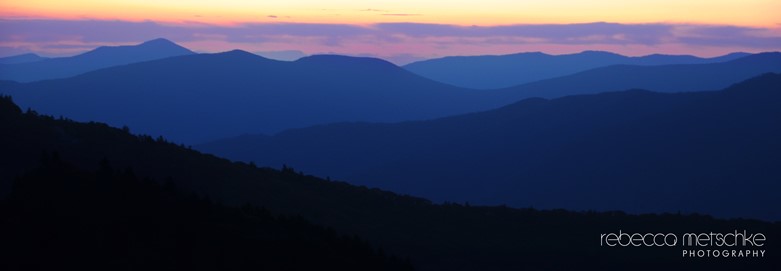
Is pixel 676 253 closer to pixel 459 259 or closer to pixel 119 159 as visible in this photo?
pixel 459 259

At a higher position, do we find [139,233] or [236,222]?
[139,233]

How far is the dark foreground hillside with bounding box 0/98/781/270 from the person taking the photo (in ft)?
61.1

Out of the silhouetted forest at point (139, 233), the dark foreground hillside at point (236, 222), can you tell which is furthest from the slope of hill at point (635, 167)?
the silhouetted forest at point (139, 233)

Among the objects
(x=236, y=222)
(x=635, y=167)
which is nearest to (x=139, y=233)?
(x=236, y=222)

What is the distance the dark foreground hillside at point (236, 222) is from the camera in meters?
18.6

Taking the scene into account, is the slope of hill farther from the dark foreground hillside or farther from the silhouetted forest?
the silhouetted forest

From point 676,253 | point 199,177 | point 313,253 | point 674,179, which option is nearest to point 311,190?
point 199,177

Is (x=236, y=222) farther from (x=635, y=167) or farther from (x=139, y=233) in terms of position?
(x=635, y=167)

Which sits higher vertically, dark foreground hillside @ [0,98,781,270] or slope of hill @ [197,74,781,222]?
dark foreground hillside @ [0,98,781,270]

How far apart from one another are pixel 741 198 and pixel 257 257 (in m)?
132

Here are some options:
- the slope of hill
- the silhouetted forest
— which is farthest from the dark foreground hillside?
the slope of hill

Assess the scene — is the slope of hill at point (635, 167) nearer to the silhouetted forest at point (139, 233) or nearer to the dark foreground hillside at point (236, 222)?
the dark foreground hillside at point (236, 222)

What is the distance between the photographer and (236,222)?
854 inches

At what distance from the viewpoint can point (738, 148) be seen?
16375cm
